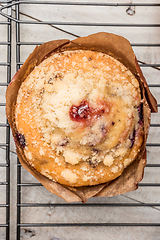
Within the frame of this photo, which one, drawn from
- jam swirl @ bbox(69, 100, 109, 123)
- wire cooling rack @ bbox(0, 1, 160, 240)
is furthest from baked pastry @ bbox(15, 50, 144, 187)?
wire cooling rack @ bbox(0, 1, 160, 240)

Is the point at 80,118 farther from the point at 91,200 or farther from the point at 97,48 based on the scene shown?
the point at 91,200

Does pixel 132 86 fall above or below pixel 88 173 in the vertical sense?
above

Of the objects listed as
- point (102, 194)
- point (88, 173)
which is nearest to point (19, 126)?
point (88, 173)

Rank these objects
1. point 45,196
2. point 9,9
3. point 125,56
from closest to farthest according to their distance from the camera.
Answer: point 125,56 → point 9,9 → point 45,196

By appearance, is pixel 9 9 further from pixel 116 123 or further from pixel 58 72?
pixel 116 123

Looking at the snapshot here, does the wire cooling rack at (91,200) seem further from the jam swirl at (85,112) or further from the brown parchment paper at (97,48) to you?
the jam swirl at (85,112)
